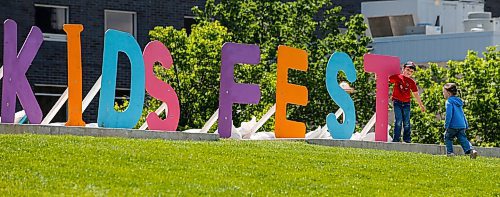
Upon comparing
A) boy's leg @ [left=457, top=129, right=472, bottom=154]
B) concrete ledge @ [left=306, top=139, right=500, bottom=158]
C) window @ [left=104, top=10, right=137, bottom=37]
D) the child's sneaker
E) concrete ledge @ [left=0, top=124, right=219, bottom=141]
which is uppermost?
window @ [left=104, top=10, right=137, bottom=37]

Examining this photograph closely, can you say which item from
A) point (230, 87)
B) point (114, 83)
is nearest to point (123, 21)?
point (230, 87)

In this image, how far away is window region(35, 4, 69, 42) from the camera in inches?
1502

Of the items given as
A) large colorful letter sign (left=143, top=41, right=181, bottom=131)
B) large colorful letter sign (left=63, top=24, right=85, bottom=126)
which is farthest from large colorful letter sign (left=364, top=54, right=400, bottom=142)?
large colorful letter sign (left=63, top=24, right=85, bottom=126)

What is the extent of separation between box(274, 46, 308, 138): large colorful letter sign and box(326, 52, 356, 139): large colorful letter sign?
843 mm

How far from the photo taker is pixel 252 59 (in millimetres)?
24078

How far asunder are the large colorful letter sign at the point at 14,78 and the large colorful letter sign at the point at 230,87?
11.1 ft

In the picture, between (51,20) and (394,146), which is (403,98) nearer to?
(394,146)

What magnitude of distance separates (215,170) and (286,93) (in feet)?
24.4

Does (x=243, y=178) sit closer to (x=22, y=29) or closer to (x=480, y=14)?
(x=22, y=29)

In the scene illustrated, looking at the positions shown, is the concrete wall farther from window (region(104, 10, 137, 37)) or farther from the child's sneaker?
the child's sneaker

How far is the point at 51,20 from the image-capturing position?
3841cm

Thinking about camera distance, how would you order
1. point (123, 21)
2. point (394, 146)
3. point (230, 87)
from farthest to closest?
point (123, 21) → point (394, 146) → point (230, 87)

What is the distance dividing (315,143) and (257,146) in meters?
2.95

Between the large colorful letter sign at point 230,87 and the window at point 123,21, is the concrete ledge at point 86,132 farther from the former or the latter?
the window at point 123,21
